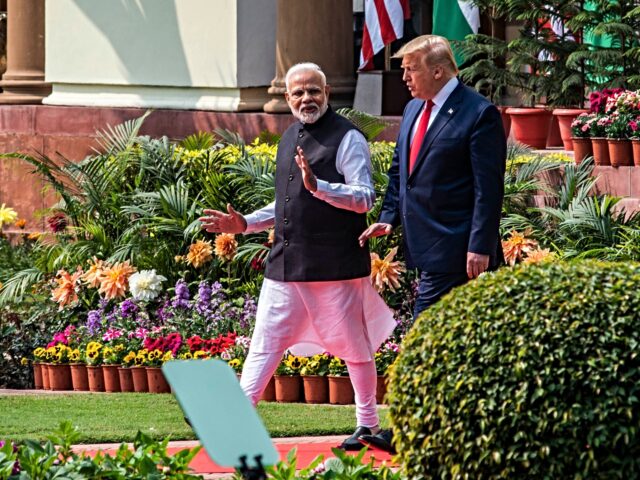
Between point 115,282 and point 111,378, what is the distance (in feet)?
3.32

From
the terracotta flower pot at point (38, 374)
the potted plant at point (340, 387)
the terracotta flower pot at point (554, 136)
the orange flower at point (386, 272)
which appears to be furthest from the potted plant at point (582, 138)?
the terracotta flower pot at point (38, 374)

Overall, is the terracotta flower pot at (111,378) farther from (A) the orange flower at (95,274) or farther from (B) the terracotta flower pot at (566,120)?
(B) the terracotta flower pot at (566,120)

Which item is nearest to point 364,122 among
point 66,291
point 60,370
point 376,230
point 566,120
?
point 566,120

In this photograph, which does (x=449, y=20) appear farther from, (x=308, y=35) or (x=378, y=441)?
(x=378, y=441)

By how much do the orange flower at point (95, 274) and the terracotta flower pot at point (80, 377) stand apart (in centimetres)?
93

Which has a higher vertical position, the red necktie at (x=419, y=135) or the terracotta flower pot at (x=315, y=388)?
the red necktie at (x=419, y=135)

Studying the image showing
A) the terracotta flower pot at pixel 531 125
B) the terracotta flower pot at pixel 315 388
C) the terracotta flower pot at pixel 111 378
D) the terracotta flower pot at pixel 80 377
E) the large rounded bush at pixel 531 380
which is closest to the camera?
the large rounded bush at pixel 531 380

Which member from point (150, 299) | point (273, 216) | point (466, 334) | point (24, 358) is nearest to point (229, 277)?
point (150, 299)

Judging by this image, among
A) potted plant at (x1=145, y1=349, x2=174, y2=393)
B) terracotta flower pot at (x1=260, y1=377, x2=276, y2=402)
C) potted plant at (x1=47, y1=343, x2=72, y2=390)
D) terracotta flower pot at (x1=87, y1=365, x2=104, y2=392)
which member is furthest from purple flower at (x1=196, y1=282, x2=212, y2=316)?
terracotta flower pot at (x1=260, y1=377, x2=276, y2=402)

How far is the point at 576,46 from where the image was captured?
44.4ft

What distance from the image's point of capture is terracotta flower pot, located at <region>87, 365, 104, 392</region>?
10500mm

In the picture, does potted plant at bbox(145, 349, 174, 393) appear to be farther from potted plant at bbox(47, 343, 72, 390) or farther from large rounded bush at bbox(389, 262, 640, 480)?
large rounded bush at bbox(389, 262, 640, 480)

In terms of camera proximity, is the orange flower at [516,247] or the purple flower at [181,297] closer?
the orange flower at [516,247]

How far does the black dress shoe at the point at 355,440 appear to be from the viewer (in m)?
7.36
